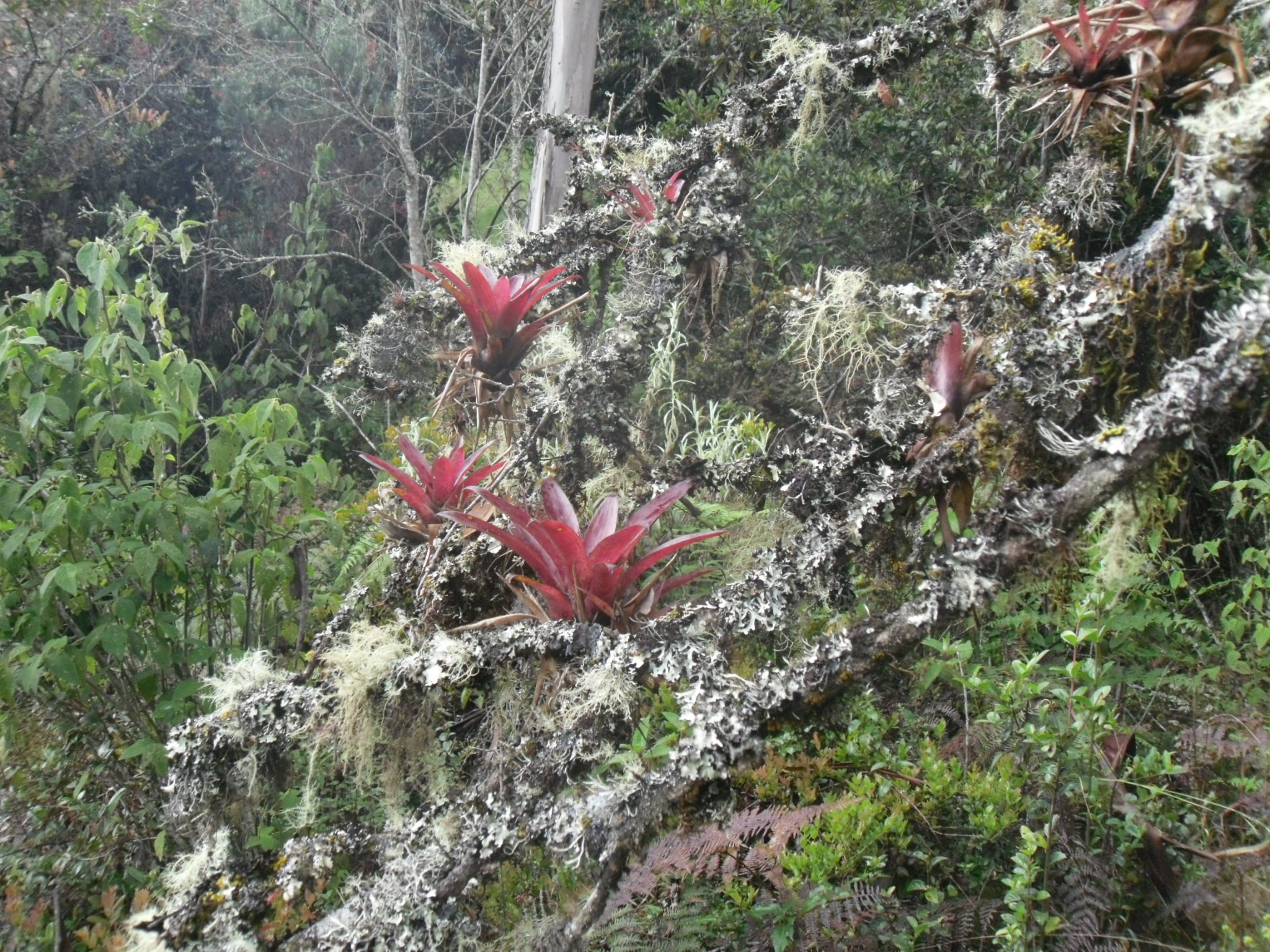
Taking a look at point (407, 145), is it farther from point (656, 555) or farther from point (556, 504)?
point (656, 555)

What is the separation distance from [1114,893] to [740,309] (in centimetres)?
261

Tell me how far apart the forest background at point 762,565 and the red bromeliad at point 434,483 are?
0.42 ft

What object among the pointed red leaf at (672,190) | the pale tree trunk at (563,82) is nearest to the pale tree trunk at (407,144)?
the pale tree trunk at (563,82)

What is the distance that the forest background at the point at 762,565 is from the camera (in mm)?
1470

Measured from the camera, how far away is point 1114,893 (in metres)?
1.54

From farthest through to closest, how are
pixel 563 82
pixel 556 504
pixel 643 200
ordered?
pixel 563 82, pixel 643 200, pixel 556 504

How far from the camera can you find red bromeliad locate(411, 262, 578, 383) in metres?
2.36

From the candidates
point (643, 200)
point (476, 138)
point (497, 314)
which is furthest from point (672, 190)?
point (476, 138)

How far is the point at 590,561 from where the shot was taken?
1.64m

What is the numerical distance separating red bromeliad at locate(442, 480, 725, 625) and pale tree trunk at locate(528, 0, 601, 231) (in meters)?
2.23

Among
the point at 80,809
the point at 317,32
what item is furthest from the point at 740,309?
the point at 317,32

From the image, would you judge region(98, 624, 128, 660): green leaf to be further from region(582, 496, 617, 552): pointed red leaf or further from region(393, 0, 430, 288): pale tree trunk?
region(393, 0, 430, 288): pale tree trunk

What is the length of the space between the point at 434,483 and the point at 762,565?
2.68 ft

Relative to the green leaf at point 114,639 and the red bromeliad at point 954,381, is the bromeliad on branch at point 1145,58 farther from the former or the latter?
the green leaf at point 114,639
